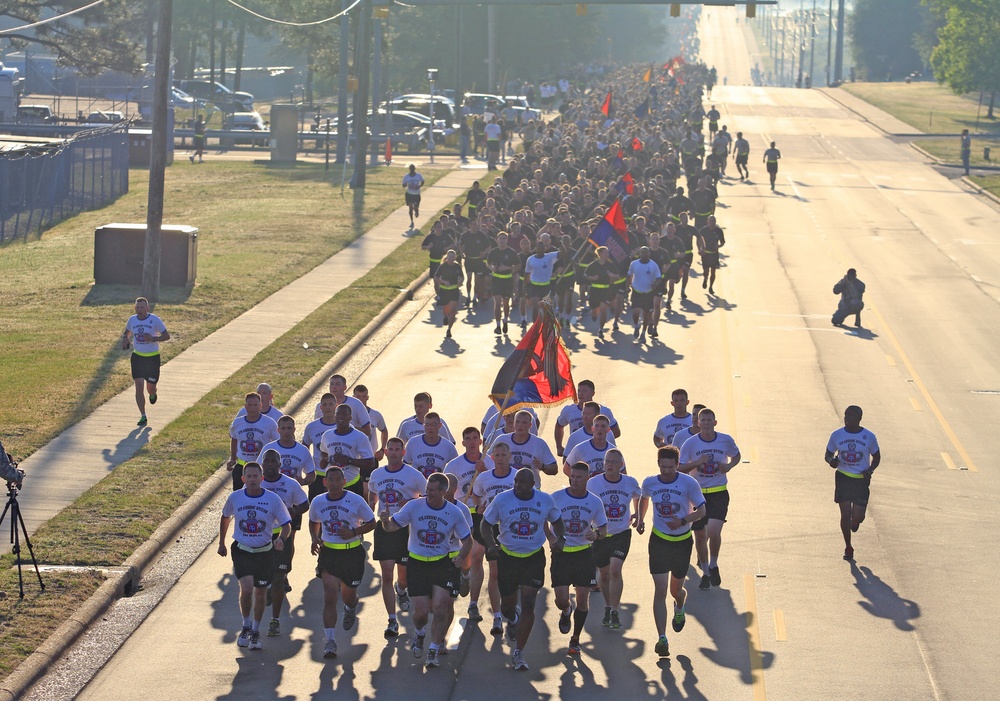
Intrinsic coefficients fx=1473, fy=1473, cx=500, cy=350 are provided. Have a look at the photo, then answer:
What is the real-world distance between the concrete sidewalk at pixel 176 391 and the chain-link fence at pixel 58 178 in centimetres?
939

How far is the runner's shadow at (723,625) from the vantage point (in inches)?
514

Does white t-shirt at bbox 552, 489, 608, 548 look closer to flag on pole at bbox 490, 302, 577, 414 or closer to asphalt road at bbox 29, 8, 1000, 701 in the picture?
asphalt road at bbox 29, 8, 1000, 701

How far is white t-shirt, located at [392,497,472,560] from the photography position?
41.4 feet

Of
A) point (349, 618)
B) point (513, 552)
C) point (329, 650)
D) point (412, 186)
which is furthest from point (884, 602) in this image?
point (412, 186)

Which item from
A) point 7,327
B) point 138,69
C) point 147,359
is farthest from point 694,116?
point 147,359

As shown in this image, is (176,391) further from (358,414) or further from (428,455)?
(428,455)

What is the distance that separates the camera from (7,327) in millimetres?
27438

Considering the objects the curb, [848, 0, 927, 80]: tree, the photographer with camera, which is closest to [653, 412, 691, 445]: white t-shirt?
the curb

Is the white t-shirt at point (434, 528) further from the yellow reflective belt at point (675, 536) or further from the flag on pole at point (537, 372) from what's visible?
the flag on pole at point (537, 372)

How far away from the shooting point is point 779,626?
1393 centimetres

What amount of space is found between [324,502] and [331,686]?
1.59 metres

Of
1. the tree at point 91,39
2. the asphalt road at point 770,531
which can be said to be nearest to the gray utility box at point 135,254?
the asphalt road at point 770,531

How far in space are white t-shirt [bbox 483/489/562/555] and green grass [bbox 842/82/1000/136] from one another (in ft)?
238

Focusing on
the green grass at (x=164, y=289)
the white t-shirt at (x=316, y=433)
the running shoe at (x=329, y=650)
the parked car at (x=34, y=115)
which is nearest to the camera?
the running shoe at (x=329, y=650)
